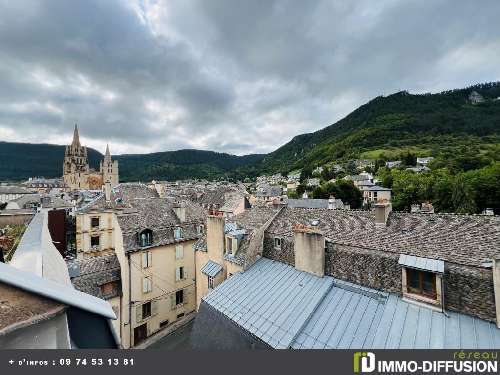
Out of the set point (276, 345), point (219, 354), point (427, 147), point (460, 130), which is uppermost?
point (460, 130)

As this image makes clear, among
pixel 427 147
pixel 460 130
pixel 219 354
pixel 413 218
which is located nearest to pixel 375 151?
pixel 427 147

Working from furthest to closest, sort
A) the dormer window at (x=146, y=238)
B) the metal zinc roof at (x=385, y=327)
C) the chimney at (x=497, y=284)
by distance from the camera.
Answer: the dormer window at (x=146, y=238)
the metal zinc roof at (x=385, y=327)
the chimney at (x=497, y=284)

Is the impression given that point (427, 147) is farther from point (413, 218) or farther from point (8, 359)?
point (8, 359)

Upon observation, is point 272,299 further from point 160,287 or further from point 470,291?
point 160,287

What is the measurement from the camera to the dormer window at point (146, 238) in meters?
22.0

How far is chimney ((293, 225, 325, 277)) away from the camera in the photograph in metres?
13.0

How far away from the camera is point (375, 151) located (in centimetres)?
15838

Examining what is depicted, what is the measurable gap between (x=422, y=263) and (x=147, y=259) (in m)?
20.8

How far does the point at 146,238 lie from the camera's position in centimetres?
2233

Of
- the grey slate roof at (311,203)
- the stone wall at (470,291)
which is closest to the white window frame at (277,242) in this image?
the stone wall at (470,291)

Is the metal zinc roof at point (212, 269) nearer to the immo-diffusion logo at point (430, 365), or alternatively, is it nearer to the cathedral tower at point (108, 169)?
the immo-diffusion logo at point (430, 365)

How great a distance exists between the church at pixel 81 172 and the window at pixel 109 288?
440 ft

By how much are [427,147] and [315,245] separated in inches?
6775

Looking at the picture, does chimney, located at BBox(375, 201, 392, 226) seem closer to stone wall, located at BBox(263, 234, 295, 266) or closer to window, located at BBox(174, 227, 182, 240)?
stone wall, located at BBox(263, 234, 295, 266)
